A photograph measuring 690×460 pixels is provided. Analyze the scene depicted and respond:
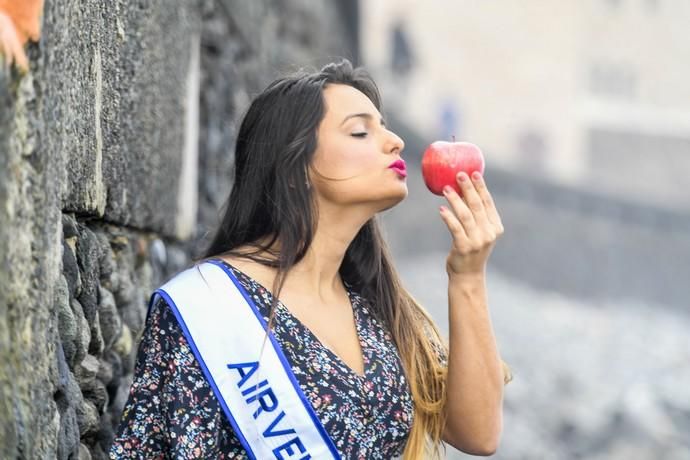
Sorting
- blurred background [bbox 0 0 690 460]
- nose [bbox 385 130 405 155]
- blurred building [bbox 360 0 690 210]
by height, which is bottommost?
blurred building [bbox 360 0 690 210]

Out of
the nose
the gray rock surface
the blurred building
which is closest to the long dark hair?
the nose

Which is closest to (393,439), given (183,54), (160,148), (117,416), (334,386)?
(334,386)

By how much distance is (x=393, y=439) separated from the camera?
2270mm

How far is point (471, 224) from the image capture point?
2258mm

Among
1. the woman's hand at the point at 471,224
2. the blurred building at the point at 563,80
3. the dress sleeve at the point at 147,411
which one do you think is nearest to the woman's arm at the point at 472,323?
the woman's hand at the point at 471,224

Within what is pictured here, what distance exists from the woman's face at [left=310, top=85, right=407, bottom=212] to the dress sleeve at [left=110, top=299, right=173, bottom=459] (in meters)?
0.43

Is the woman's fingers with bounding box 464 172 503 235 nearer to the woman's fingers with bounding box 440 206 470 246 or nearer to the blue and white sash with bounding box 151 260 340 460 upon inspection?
the woman's fingers with bounding box 440 206 470 246

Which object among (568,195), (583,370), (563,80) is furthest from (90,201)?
Result: (563,80)

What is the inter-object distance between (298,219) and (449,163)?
0.93ft

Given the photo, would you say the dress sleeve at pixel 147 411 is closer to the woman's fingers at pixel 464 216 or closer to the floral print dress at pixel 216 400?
the floral print dress at pixel 216 400

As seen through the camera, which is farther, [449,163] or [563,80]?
[563,80]

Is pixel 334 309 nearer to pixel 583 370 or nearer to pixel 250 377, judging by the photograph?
pixel 250 377

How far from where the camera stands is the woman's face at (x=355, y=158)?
2330 mm

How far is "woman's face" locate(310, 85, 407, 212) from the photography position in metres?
2.33
